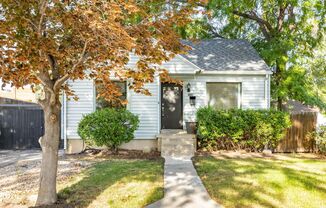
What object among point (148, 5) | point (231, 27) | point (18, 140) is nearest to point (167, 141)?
point (148, 5)

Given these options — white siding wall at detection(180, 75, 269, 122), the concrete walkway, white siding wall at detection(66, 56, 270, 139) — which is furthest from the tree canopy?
the concrete walkway

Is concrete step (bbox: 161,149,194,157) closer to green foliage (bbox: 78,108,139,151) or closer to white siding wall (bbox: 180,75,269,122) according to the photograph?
green foliage (bbox: 78,108,139,151)

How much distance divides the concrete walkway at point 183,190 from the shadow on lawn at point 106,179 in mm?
233

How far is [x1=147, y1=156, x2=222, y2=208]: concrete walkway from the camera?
5.03 m

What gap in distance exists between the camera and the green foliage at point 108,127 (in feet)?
32.6

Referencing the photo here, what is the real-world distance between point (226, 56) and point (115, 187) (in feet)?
29.0

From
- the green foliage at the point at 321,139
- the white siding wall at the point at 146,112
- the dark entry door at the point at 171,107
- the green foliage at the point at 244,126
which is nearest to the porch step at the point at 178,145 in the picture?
the green foliage at the point at 244,126

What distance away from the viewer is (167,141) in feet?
33.5

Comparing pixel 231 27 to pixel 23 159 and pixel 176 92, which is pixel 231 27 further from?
pixel 23 159

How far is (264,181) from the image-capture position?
6277mm

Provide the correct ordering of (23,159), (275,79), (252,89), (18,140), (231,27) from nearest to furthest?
(23,159)
(252,89)
(18,140)
(275,79)
(231,27)

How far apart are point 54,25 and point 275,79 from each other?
11.5 meters

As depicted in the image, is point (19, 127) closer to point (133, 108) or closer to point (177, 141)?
point (133, 108)

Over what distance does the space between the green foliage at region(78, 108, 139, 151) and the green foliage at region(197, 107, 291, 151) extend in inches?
102
